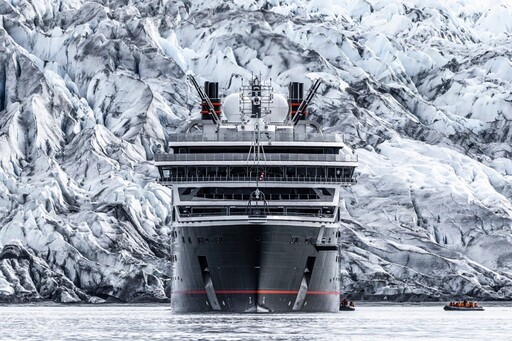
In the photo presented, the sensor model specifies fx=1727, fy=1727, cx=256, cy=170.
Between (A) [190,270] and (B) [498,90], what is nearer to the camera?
(A) [190,270]

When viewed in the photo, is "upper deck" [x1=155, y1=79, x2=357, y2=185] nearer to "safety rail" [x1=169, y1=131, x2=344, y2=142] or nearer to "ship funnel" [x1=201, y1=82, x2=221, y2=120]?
"safety rail" [x1=169, y1=131, x2=344, y2=142]

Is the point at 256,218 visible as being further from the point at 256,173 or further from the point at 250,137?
the point at 250,137

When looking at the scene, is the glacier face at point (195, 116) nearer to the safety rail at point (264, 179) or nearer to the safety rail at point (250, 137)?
the safety rail at point (250, 137)

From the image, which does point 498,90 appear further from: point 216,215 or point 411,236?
point 216,215

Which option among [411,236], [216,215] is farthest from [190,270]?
[411,236]

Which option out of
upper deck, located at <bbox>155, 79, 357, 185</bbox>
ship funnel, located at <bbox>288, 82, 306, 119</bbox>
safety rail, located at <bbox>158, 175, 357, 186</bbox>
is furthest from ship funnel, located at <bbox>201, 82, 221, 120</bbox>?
safety rail, located at <bbox>158, 175, 357, 186</bbox>

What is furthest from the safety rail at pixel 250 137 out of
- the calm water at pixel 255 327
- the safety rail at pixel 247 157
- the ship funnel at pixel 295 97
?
the calm water at pixel 255 327
